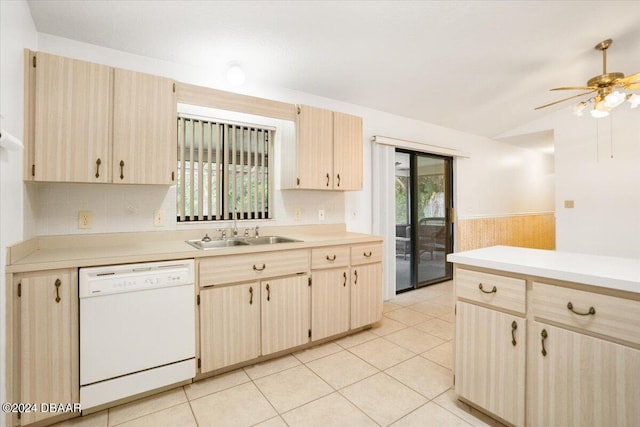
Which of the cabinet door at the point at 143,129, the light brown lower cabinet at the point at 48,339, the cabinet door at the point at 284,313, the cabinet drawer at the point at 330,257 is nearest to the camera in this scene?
the light brown lower cabinet at the point at 48,339

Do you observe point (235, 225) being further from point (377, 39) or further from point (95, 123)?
point (377, 39)

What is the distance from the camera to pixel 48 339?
1.60 m

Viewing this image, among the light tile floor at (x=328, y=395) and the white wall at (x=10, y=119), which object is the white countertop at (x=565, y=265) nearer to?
the light tile floor at (x=328, y=395)

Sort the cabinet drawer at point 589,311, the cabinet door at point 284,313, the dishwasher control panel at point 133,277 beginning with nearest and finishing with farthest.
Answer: the cabinet drawer at point 589,311 < the dishwasher control panel at point 133,277 < the cabinet door at point 284,313

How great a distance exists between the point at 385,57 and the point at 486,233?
12.3 ft

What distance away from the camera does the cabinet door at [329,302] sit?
2.51 meters

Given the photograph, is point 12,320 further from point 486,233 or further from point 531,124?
point 531,124

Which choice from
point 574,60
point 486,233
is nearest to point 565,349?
point 574,60

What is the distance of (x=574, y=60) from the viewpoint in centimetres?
325

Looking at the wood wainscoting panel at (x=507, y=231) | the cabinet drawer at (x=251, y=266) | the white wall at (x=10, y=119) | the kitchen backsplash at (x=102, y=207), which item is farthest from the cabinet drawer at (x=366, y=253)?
the wood wainscoting panel at (x=507, y=231)

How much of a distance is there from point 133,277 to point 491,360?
2.08m

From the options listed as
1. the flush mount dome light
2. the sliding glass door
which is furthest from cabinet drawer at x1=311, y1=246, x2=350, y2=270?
the sliding glass door

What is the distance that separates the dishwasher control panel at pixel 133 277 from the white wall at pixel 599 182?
18.2ft

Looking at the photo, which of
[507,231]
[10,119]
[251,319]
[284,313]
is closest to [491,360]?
[284,313]
